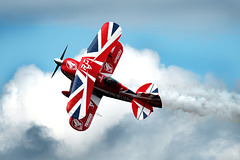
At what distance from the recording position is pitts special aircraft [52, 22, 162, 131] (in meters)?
33.9

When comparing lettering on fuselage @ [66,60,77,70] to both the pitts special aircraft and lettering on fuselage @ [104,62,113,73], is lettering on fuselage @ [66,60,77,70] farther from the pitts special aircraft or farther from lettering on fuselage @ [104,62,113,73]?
lettering on fuselage @ [104,62,113,73]

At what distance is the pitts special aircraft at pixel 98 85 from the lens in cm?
3394

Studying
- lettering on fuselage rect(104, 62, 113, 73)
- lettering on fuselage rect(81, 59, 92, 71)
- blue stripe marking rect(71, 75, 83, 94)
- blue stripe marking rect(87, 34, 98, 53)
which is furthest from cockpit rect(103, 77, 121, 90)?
blue stripe marking rect(87, 34, 98, 53)

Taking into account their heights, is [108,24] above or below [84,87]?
above

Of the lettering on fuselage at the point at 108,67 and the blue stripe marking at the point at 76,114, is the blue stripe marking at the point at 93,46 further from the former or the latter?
the blue stripe marking at the point at 76,114

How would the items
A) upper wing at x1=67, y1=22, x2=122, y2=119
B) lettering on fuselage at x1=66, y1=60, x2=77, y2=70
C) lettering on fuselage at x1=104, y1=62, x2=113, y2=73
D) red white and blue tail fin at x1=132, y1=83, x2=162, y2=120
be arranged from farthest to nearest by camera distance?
lettering on fuselage at x1=104, y1=62, x2=113, y2=73
lettering on fuselage at x1=66, y1=60, x2=77, y2=70
red white and blue tail fin at x1=132, y1=83, x2=162, y2=120
upper wing at x1=67, y1=22, x2=122, y2=119

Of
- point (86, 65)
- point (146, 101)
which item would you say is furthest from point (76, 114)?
point (146, 101)

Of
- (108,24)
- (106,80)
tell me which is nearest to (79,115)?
(106,80)

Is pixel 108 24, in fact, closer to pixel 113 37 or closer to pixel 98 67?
pixel 113 37

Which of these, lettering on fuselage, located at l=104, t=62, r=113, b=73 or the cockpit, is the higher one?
lettering on fuselage, located at l=104, t=62, r=113, b=73

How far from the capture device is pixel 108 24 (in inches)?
1463

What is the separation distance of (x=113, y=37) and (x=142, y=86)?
173 inches

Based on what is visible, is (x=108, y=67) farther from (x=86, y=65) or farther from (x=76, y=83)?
(x=76, y=83)

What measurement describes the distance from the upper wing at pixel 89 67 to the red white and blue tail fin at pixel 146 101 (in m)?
3.54
